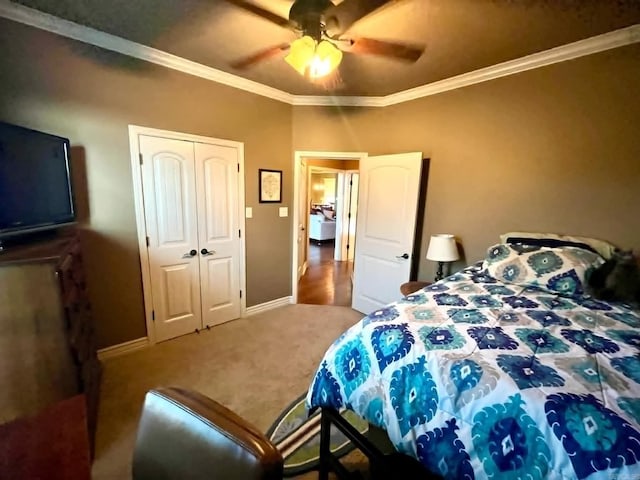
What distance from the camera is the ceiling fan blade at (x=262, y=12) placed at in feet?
5.24

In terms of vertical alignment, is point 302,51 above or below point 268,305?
above

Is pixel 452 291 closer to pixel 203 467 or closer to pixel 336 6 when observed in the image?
pixel 203 467

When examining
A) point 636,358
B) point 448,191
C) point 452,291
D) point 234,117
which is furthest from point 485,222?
point 234,117

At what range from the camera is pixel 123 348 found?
8.35 feet

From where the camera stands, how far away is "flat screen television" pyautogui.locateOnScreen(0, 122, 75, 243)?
4.91ft

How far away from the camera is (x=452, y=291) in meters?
1.83

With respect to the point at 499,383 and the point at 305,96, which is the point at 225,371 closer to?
the point at 499,383

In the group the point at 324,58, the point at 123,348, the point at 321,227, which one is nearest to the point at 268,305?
the point at 123,348

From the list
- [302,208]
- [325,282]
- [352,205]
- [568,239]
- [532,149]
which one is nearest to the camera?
[568,239]

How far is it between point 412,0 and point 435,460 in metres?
2.26

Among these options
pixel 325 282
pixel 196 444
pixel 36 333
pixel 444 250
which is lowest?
pixel 325 282

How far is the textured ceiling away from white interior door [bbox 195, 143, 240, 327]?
88 centimetres

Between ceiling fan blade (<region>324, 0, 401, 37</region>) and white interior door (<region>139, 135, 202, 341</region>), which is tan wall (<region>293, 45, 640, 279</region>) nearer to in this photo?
ceiling fan blade (<region>324, 0, 401, 37</region>)

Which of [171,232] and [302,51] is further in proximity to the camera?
[171,232]
